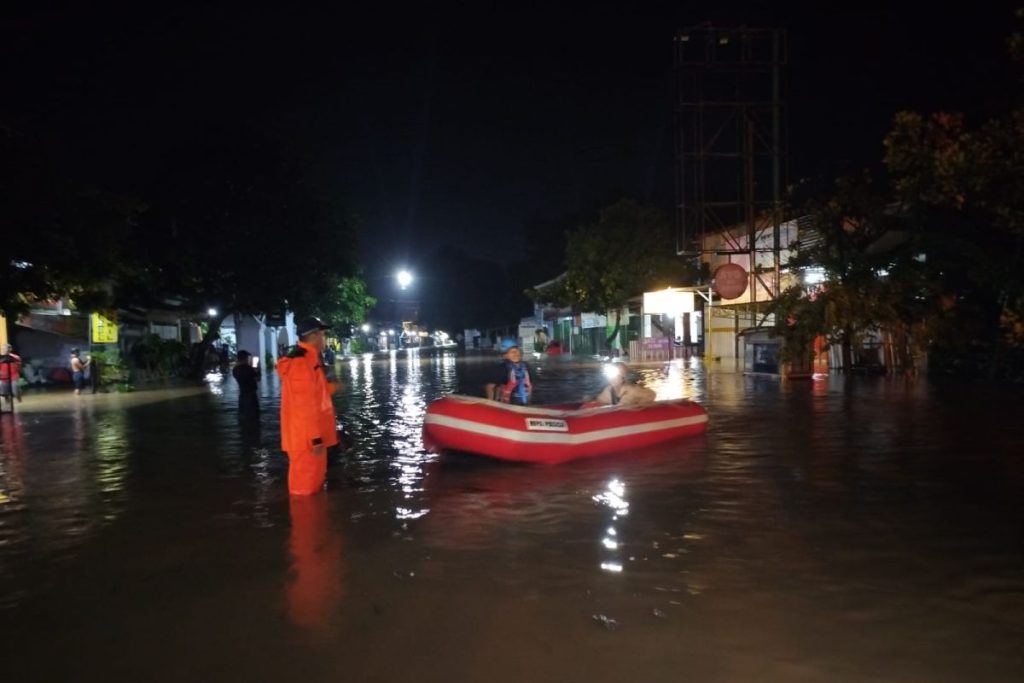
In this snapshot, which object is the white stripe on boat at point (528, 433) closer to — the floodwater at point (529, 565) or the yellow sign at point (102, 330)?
the floodwater at point (529, 565)

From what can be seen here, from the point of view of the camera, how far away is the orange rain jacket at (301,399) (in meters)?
8.46

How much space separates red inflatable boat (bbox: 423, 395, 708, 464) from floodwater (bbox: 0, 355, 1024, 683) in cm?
28

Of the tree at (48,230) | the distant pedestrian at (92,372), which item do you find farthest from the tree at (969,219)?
the distant pedestrian at (92,372)

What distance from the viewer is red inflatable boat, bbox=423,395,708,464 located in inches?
421

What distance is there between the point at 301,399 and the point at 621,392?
559 cm

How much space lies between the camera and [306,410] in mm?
8492

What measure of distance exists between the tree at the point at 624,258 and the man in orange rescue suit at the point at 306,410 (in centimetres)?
3481

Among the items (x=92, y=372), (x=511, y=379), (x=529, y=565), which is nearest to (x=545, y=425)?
(x=511, y=379)

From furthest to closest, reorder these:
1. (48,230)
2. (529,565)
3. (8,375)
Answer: (8,375)
(48,230)
(529,565)

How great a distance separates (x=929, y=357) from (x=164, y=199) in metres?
28.1

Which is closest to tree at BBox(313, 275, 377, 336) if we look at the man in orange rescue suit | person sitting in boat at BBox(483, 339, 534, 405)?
person sitting in boat at BBox(483, 339, 534, 405)

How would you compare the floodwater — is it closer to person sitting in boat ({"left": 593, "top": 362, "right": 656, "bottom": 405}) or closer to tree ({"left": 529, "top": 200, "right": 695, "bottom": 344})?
person sitting in boat ({"left": 593, "top": 362, "right": 656, "bottom": 405})

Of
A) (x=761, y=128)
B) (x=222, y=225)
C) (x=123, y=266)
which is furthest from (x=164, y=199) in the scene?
(x=761, y=128)

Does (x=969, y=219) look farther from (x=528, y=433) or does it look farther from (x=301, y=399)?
(x=301, y=399)
